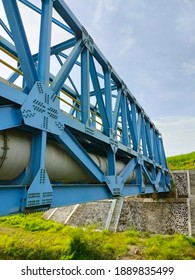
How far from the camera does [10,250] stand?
34.1ft

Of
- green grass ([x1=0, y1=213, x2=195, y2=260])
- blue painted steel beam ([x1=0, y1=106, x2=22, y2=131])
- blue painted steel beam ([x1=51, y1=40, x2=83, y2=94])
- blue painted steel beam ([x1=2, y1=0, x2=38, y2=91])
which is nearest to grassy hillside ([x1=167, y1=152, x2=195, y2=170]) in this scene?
green grass ([x1=0, y1=213, x2=195, y2=260])

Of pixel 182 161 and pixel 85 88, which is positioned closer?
pixel 85 88

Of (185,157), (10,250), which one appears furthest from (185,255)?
(185,157)

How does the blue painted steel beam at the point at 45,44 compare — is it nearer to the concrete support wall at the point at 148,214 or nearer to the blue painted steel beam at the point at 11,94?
the blue painted steel beam at the point at 11,94

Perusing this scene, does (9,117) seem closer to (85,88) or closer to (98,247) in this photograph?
(85,88)

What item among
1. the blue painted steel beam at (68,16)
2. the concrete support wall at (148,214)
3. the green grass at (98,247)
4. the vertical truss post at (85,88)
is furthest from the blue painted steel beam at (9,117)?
the concrete support wall at (148,214)

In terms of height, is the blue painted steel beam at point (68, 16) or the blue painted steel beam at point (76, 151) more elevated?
the blue painted steel beam at point (68, 16)

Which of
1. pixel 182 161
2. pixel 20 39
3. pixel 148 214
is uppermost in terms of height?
pixel 20 39

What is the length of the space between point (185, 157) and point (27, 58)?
29.7 m

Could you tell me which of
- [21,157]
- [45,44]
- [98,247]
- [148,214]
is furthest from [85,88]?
[148,214]

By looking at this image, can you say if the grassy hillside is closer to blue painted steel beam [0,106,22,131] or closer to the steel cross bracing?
the steel cross bracing

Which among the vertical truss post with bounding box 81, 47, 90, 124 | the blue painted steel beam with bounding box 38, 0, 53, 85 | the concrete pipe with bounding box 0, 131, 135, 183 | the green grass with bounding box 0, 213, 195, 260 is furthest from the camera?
the green grass with bounding box 0, 213, 195, 260
